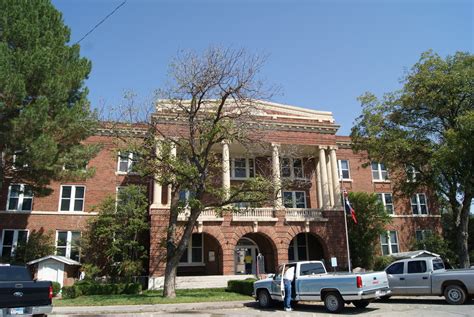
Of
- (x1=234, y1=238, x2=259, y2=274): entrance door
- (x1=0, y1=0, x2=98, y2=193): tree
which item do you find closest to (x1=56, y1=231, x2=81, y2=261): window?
(x1=0, y1=0, x2=98, y2=193): tree

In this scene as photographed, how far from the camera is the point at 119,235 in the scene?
93.2ft

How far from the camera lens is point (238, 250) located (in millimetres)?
35000

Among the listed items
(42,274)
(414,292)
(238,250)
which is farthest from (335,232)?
(42,274)

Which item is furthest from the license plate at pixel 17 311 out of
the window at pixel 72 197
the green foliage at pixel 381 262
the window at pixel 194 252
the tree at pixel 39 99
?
the green foliage at pixel 381 262

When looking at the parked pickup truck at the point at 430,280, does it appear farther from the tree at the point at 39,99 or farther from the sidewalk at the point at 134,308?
the tree at the point at 39,99

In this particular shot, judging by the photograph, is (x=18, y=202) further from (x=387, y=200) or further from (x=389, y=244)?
(x=387, y=200)

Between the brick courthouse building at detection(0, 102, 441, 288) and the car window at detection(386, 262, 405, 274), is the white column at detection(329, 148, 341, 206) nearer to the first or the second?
the brick courthouse building at detection(0, 102, 441, 288)

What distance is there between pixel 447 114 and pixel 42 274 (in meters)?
28.2

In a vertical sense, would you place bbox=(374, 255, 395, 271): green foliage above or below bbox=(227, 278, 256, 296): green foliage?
above

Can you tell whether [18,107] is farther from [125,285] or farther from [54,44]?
[125,285]

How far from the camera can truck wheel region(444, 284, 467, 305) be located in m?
15.2

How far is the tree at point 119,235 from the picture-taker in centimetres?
2783

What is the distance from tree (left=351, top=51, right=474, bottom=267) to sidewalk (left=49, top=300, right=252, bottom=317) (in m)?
15.4

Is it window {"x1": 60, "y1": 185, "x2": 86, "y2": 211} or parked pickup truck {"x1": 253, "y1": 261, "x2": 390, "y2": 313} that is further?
window {"x1": 60, "y1": 185, "x2": 86, "y2": 211}
